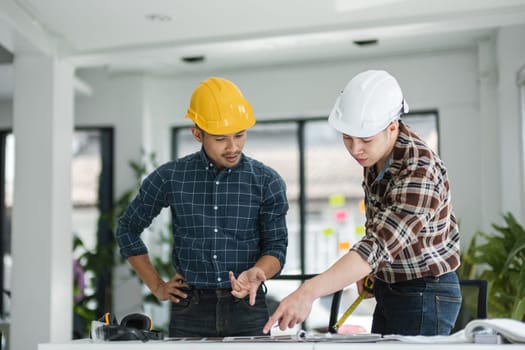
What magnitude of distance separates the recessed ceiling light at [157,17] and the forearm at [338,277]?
2.63 m

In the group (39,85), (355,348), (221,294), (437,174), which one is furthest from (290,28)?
(355,348)

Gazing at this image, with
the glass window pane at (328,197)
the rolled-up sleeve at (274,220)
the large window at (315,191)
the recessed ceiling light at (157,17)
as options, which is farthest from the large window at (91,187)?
the rolled-up sleeve at (274,220)

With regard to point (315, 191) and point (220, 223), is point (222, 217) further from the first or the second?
point (315, 191)

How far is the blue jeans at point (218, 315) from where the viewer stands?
2184 mm

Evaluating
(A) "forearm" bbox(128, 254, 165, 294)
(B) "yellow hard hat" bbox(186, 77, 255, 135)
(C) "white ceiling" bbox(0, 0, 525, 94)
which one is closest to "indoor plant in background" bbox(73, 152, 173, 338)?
(C) "white ceiling" bbox(0, 0, 525, 94)

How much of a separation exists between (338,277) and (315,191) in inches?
183

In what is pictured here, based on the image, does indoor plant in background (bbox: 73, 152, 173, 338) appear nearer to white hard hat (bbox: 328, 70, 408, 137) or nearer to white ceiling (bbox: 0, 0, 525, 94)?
white ceiling (bbox: 0, 0, 525, 94)

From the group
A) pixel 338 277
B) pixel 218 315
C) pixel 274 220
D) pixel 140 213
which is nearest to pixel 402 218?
pixel 338 277

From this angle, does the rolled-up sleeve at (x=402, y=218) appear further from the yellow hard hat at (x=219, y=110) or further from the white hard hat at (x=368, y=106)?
the yellow hard hat at (x=219, y=110)

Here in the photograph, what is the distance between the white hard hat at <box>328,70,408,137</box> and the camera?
1.72m

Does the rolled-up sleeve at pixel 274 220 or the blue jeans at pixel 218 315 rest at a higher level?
the rolled-up sleeve at pixel 274 220

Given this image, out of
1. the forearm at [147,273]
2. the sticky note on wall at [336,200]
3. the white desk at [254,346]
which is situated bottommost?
the white desk at [254,346]

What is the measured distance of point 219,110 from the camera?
7.36 feet

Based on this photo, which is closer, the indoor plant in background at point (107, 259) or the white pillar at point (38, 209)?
the white pillar at point (38, 209)
